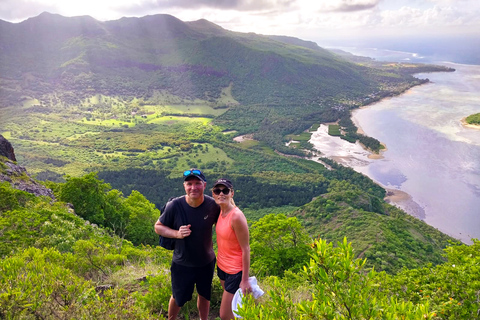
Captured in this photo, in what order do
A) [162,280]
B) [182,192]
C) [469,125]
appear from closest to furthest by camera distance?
[162,280] < [182,192] < [469,125]

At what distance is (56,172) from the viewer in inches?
3088

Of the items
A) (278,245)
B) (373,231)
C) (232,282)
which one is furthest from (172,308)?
(373,231)

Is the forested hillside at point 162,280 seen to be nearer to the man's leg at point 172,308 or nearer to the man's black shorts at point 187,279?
the man's leg at point 172,308

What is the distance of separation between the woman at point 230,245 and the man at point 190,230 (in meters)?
0.23

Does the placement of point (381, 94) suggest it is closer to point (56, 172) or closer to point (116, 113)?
point (116, 113)

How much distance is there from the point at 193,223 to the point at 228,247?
72 centimetres

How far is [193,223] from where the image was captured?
517 cm

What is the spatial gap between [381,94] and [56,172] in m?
153

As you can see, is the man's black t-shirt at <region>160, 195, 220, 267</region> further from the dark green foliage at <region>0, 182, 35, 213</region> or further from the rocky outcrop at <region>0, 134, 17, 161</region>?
the rocky outcrop at <region>0, 134, 17, 161</region>

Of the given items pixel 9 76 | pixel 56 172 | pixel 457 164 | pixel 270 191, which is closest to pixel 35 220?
pixel 270 191

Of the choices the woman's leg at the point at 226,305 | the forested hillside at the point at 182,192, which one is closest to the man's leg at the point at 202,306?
the woman's leg at the point at 226,305

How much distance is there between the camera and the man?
16.8ft

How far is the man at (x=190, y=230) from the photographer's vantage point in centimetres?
512

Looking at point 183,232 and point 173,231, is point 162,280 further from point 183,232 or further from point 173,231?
point 183,232
